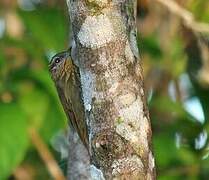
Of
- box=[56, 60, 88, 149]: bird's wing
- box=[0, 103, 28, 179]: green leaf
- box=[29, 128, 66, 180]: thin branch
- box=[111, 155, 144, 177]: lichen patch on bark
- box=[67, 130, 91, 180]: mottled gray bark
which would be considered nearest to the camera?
box=[111, 155, 144, 177]: lichen patch on bark

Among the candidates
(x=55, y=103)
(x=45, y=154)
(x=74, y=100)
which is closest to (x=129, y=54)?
(x=74, y=100)

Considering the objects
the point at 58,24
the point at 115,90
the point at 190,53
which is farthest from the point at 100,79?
the point at 190,53

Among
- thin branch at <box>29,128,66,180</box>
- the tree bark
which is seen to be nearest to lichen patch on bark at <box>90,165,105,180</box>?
the tree bark

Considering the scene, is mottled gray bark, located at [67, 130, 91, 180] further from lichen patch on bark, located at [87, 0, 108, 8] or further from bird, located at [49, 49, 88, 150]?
lichen patch on bark, located at [87, 0, 108, 8]

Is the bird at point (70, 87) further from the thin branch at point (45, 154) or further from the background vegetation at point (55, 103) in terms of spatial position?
the thin branch at point (45, 154)

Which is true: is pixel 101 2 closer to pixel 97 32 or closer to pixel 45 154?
pixel 97 32
